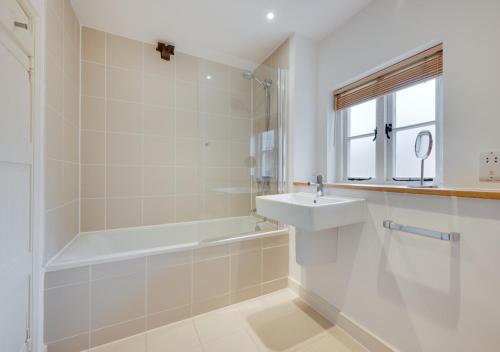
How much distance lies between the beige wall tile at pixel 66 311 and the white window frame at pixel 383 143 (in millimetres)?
2091

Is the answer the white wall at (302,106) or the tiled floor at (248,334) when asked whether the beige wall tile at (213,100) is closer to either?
the white wall at (302,106)

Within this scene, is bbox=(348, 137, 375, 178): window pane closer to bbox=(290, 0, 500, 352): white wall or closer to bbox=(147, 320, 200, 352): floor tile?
bbox=(290, 0, 500, 352): white wall

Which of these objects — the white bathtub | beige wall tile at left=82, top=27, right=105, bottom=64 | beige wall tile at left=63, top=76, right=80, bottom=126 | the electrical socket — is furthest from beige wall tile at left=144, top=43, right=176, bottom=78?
the electrical socket

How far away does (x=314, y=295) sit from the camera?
5.31 ft

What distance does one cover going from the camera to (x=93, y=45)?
185 cm

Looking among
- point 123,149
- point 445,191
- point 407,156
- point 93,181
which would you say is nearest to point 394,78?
point 407,156

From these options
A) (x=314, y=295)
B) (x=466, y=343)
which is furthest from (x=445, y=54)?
(x=314, y=295)

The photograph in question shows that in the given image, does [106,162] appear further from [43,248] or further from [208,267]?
[208,267]

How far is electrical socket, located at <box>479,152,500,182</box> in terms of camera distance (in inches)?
37.3

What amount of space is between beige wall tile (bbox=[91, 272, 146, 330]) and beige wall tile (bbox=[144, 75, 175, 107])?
1635mm

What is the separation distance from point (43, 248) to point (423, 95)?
8.32ft

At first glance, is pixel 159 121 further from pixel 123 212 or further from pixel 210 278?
pixel 210 278

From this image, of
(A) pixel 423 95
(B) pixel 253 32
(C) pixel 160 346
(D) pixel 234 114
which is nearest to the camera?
(C) pixel 160 346

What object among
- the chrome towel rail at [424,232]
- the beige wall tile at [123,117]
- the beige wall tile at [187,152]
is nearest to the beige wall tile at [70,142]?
the beige wall tile at [123,117]
